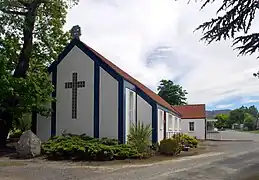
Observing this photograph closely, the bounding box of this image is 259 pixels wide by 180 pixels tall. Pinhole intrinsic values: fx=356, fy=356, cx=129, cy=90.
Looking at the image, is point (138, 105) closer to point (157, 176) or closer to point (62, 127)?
point (62, 127)

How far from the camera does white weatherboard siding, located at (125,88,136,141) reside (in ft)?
72.6

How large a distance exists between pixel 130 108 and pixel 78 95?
11.3 feet

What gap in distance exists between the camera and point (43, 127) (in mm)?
23406

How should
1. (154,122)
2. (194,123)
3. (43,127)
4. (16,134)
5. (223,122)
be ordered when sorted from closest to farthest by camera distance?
(154,122) < (43,127) < (16,134) < (194,123) < (223,122)

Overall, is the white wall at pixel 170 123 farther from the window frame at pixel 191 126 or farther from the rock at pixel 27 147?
the window frame at pixel 191 126

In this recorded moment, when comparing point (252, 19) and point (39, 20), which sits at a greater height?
point (39, 20)

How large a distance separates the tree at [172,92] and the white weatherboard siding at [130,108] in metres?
39.6

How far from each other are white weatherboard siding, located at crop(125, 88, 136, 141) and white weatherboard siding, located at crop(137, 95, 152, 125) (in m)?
0.41

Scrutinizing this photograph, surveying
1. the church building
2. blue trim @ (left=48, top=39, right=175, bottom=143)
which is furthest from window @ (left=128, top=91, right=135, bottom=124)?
blue trim @ (left=48, top=39, right=175, bottom=143)

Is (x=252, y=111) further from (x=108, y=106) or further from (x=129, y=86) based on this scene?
(x=108, y=106)

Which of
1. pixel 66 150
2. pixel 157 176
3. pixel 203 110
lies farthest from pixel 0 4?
pixel 203 110

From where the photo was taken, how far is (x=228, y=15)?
8875 mm

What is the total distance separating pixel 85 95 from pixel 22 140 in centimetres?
555

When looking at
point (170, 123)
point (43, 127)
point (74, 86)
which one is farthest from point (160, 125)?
point (43, 127)
